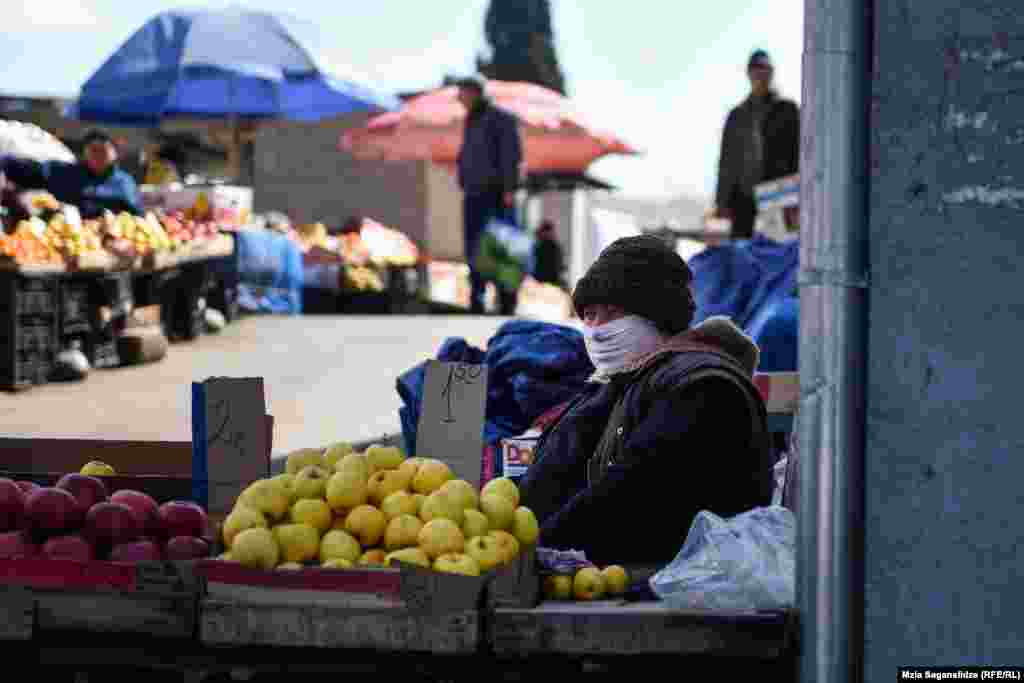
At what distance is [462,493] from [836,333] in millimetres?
880

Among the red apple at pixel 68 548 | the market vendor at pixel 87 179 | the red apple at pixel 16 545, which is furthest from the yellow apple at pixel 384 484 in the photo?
the market vendor at pixel 87 179

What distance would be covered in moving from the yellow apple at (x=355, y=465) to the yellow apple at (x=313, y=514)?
12 centimetres

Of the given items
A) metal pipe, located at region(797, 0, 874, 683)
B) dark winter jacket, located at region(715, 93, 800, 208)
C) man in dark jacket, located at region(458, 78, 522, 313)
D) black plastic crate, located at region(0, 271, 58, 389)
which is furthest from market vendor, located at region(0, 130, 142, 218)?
metal pipe, located at region(797, 0, 874, 683)

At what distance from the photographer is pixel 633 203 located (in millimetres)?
31125

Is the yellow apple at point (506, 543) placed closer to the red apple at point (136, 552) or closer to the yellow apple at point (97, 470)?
the red apple at point (136, 552)

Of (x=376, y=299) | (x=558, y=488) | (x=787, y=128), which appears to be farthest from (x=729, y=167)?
(x=558, y=488)

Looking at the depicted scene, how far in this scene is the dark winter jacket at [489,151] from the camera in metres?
15.2

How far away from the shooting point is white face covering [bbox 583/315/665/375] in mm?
4488

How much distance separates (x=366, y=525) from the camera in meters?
3.40

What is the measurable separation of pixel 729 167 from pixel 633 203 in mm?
18693

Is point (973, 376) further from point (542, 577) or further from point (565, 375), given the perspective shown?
point (565, 375)

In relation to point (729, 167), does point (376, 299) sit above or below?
below

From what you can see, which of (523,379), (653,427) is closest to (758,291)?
(523,379)

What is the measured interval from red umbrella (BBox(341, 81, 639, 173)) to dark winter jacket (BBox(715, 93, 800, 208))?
955cm
